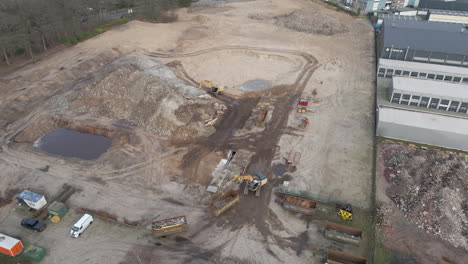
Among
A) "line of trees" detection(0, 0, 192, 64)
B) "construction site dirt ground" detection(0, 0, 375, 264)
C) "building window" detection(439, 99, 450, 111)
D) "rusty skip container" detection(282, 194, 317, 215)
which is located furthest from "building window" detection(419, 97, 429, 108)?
"line of trees" detection(0, 0, 192, 64)

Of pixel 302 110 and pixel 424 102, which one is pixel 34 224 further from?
pixel 424 102

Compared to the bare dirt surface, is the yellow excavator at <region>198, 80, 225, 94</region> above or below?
above

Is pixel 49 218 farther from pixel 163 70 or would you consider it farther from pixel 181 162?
pixel 163 70

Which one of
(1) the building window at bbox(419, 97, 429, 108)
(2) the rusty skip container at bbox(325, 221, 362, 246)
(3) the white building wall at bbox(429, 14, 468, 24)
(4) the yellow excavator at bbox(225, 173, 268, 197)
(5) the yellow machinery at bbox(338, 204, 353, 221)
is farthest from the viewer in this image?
(3) the white building wall at bbox(429, 14, 468, 24)

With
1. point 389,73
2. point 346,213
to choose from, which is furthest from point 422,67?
point 346,213

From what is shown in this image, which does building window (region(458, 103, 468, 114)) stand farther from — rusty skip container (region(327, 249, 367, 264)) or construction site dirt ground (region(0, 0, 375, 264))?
rusty skip container (region(327, 249, 367, 264))

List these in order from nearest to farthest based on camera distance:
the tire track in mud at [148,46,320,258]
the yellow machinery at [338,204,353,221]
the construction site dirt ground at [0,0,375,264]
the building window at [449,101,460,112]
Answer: the construction site dirt ground at [0,0,375,264] → the yellow machinery at [338,204,353,221] → the tire track in mud at [148,46,320,258] → the building window at [449,101,460,112]
